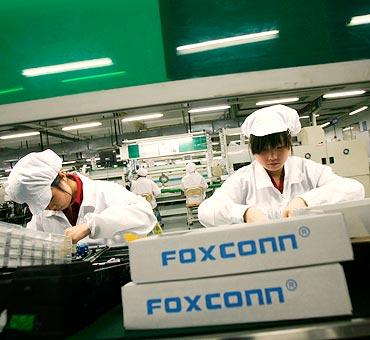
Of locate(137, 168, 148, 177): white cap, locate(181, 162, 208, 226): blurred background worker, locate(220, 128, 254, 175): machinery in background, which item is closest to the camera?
locate(220, 128, 254, 175): machinery in background

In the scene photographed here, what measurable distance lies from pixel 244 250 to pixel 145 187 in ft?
18.9

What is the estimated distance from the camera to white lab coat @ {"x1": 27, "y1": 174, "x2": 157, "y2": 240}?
168 cm

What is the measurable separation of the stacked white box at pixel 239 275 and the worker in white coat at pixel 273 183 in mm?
572

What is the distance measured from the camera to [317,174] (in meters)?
1.68

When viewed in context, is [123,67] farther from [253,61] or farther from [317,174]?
[317,174]

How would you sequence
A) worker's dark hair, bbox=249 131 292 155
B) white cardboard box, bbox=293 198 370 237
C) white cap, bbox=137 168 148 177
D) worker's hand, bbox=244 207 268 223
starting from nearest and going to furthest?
white cardboard box, bbox=293 198 370 237 → worker's hand, bbox=244 207 268 223 → worker's dark hair, bbox=249 131 292 155 → white cap, bbox=137 168 148 177

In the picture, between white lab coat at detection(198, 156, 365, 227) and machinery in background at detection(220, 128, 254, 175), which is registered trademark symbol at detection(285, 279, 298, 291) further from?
machinery in background at detection(220, 128, 254, 175)

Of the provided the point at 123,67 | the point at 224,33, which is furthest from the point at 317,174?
the point at 123,67

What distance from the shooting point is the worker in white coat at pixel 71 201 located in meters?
1.58

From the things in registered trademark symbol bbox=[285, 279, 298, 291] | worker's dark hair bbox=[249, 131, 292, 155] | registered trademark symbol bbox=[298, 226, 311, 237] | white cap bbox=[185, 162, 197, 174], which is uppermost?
white cap bbox=[185, 162, 197, 174]

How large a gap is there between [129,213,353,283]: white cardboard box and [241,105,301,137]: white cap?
0.81m

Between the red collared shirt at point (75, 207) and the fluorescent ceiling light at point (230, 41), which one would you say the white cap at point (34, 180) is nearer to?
the red collared shirt at point (75, 207)

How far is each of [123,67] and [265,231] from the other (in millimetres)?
964

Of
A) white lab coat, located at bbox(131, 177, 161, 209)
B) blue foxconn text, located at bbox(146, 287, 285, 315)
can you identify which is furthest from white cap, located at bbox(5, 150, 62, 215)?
white lab coat, located at bbox(131, 177, 161, 209)
